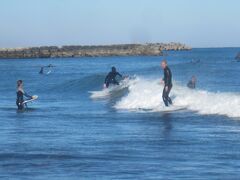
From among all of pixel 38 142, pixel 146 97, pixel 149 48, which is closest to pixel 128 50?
pixel 149 48

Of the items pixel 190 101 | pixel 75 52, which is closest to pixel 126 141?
pixel 190 101

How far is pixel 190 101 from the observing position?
2744cm

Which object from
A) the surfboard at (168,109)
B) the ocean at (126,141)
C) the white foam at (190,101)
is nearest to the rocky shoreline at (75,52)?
the white foam at (190,101)

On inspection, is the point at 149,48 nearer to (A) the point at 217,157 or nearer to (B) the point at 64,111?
(B) the point at 64,111

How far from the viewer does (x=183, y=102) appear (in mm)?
27656

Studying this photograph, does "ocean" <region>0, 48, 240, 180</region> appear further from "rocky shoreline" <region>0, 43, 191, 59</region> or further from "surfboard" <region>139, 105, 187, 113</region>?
"rocky shoreline" <region>0, 43, 191, 59</region>

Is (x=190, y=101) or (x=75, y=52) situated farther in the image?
(x=75, y=52)

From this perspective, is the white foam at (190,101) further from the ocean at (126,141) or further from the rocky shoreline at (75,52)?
the rocky shoreline at (75,52)

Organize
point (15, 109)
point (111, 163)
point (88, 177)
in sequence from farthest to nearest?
1. point (15, 109)
2. point (111, 163)
3. point (88, 177)

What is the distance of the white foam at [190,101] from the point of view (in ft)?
78.2

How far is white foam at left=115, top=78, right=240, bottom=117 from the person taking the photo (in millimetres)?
23828

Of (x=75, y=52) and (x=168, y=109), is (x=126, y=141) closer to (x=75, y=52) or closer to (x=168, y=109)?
(x=168, y=109)

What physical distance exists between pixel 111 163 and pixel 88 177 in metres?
1.41

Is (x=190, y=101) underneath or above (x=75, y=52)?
above
